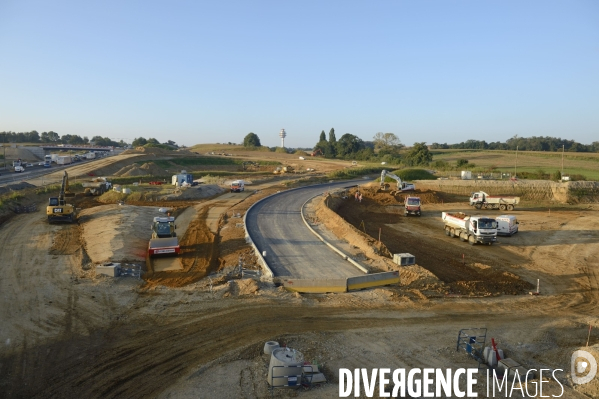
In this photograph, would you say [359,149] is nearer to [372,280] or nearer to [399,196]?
[399,196]

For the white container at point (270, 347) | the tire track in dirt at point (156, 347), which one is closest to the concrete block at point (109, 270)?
the tire track in dirt at point (156, 347)

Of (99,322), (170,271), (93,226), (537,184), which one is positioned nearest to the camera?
(99,322)

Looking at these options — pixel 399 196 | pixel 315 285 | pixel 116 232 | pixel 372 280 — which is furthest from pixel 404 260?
pixel 399 196

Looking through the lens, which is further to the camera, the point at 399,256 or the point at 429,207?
the point at 429,207

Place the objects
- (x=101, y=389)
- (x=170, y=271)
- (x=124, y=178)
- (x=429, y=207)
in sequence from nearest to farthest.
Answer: (x=101, y=389), (x=170, y=271), (x=429, y=207), (x=124, y=178)

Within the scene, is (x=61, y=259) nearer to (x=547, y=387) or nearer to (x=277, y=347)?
(x=277, y=347)

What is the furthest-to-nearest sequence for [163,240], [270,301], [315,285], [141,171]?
[141,171] < [163,240] < [315,285] < [270,301]

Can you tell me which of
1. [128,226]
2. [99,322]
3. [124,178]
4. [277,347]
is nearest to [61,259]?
[128,226]
